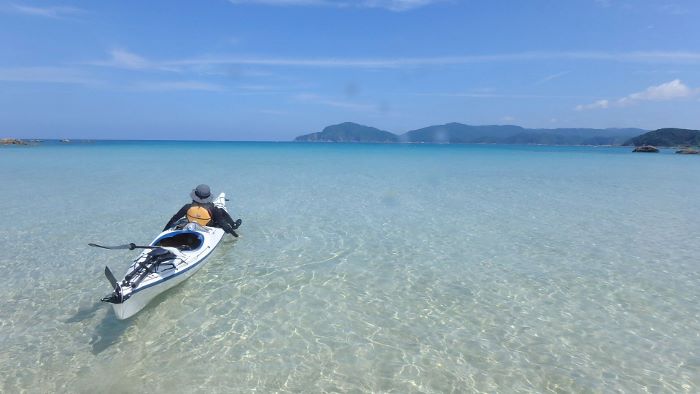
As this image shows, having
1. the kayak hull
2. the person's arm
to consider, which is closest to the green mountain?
the person's arm

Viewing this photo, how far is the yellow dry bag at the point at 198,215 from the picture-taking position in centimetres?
1259

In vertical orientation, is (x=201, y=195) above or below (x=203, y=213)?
above

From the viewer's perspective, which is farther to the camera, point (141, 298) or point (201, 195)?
point (201, 195)

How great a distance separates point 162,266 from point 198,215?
3.65 metres

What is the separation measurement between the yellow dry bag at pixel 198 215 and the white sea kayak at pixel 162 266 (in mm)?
346

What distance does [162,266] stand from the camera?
922 cm

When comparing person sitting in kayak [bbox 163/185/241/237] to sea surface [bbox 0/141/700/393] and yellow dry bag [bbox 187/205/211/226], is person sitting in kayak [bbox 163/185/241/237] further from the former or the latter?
sea surface [bbox 0/141/700/393]

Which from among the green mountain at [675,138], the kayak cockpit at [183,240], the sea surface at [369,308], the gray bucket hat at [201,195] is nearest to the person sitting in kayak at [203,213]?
the gray bucket hat at [201,195]

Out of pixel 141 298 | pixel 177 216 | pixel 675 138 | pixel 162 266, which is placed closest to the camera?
pixel 141 298

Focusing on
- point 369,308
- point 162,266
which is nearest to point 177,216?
point 162,266

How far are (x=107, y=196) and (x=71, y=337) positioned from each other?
1860 cm

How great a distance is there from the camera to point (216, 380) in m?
6.66

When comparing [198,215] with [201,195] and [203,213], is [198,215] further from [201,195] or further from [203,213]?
[201,195]

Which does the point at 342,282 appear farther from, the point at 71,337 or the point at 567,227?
the point at 567,227
